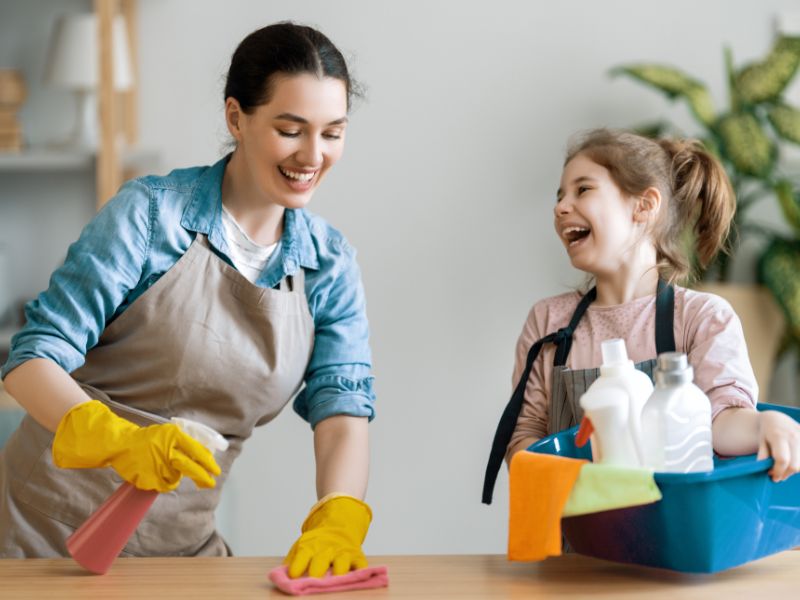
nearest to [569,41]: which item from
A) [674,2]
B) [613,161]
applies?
[674,2]

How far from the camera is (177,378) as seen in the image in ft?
4.48

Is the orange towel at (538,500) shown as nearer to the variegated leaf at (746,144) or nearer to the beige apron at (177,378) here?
the beige apron at (177,378)

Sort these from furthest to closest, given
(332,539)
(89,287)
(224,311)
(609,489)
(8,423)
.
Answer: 1. (8,423)
2. (224,311)
3. (89,287)
4. (332,539)
5. (609,489)

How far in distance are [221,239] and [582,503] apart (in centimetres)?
61

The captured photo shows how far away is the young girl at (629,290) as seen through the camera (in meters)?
1.33

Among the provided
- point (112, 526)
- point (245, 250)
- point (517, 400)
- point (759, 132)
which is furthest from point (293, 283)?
point (759, 132)

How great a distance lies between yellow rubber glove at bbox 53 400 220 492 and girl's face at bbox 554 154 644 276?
0.60 m

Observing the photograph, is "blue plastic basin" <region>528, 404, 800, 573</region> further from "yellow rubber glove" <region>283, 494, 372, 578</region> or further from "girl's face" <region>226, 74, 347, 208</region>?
"girl's face" <region>226, 74, 347, 208</region>

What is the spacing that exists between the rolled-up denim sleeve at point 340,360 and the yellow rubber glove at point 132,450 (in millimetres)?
300

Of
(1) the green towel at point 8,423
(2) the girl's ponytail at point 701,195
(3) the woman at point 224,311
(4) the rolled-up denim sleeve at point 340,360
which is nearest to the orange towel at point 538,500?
(3) the woman at point 224,311

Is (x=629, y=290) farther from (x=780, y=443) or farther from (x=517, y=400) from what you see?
(x=780, y=443)

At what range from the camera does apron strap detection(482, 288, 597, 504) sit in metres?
1.31

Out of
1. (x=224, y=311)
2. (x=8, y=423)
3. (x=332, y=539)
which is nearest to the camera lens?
(x=332, y=539)

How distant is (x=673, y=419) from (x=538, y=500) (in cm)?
15
